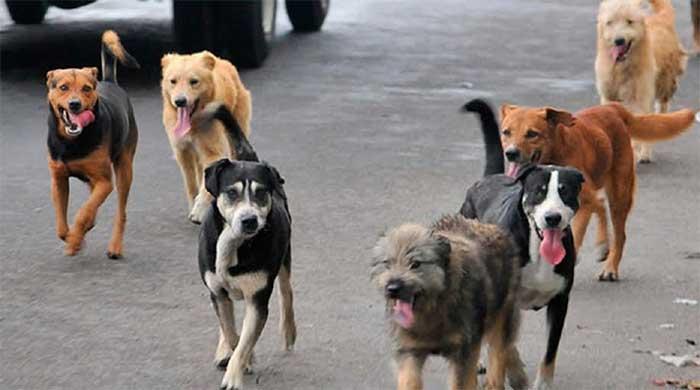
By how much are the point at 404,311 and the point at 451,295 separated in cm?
22

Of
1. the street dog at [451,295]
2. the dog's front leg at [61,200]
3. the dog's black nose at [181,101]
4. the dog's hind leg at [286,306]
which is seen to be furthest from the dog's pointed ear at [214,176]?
the dog's black nose at [181,101]

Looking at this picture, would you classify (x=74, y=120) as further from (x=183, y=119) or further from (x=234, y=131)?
(x=234, y=131)

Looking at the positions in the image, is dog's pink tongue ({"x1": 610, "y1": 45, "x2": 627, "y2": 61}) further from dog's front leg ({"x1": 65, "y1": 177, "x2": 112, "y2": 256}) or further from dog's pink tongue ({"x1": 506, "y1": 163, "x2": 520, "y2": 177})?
dog's front leg ({"x1": 65, "y1": 177, "x2": 112, "y2": 256})

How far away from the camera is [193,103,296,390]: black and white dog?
22.4 ft

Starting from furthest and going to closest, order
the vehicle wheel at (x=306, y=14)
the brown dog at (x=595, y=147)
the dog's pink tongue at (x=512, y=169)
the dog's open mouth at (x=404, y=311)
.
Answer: the vehicle wheel at (x=306, y=14) < the brown dog at (x=595, y=147) < the dog's pink tongue at (x=512, y=169) < the dog's open mouth at (x=404, y=311)

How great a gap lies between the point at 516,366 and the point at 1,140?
6.98 metres

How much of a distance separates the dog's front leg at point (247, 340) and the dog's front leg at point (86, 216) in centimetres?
241

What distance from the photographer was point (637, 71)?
12.1 m

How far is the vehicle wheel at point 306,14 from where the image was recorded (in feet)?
63.1

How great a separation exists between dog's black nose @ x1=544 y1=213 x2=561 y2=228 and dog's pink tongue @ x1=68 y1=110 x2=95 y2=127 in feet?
10.9

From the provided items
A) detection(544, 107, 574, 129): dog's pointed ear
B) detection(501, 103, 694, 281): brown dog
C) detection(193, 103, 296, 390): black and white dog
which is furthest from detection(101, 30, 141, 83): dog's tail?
detection(193, 103, 296, 390): black and white dog

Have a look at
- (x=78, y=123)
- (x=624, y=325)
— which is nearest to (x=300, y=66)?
(x=78, y=123)

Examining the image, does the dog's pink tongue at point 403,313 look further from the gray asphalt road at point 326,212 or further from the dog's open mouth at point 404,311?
the gray asphalt road at point 326,212

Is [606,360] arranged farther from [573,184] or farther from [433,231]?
[433,231]
